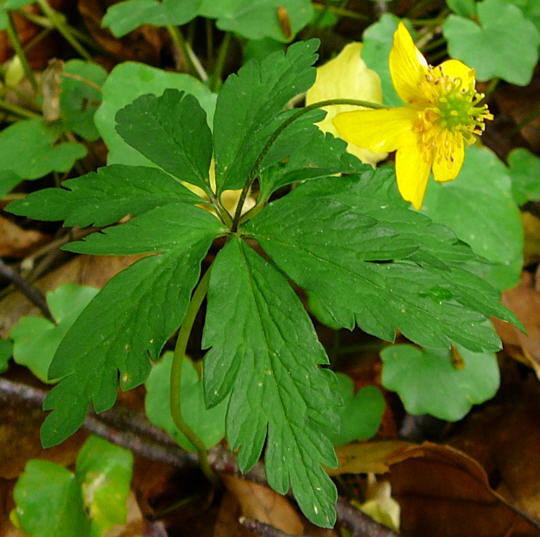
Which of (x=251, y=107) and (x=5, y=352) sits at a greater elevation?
(x=251, y=107)

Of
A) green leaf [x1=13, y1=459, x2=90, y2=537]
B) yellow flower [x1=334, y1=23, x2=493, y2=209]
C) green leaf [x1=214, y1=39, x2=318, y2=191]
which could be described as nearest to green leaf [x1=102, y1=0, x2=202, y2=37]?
green leaf [x1=214, y1=39, x2=318, y2=191]

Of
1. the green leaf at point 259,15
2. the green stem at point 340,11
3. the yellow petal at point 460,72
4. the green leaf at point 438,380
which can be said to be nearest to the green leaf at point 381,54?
the green leaf at point 259,15

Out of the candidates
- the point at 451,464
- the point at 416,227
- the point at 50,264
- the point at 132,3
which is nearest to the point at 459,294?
the point at 416,227

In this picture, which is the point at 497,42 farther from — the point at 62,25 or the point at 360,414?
the point at 62,25

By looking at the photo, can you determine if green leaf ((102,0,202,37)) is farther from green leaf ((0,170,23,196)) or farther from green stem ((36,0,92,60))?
green leaf ((0,170,23,196))

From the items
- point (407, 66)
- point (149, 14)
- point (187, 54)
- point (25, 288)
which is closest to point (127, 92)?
point (149, 14)

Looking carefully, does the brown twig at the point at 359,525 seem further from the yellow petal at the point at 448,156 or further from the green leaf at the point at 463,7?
the green leaf at the point at 463,7

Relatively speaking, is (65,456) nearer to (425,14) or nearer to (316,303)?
(316,303)
